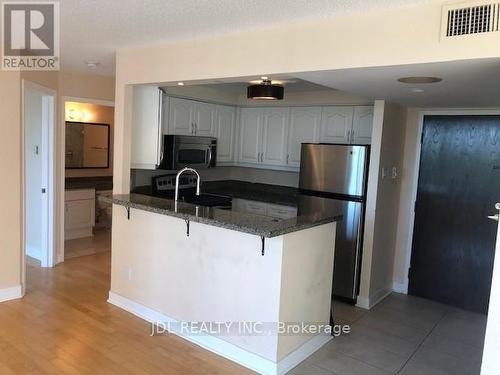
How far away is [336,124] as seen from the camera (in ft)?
15.4

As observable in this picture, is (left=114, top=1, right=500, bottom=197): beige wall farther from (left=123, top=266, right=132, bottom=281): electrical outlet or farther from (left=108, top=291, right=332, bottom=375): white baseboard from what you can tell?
(left=108, top=291, right=332, bottom=375): white baseboard

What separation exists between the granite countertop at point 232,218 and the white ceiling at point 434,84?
0.99 m

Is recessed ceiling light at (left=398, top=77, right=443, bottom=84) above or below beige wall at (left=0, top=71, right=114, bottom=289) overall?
above

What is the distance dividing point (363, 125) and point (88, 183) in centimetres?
435

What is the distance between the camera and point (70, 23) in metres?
2.91

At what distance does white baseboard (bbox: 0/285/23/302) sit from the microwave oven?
179 cm

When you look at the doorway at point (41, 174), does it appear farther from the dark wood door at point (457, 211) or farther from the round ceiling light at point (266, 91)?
the dark wood door at point (457, 211)

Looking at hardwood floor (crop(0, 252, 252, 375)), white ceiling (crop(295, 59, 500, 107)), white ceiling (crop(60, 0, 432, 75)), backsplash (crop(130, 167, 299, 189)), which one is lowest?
hardwood floor (crop(0, 252, 252, 375))

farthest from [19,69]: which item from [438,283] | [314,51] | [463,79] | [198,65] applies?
[438,283]

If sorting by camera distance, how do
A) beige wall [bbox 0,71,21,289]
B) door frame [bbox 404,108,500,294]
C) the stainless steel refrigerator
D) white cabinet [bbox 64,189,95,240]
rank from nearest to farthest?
beige wall [bbox 0,71,21,289]
the stainless steel refrigerator
door frame [bbox 404,108,500,294]
white cabinet [bbox 64,189,95,240]

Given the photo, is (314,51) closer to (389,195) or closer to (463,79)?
(463,79)

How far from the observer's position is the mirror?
675cm

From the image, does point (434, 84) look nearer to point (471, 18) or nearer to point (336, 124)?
point (471, 18)

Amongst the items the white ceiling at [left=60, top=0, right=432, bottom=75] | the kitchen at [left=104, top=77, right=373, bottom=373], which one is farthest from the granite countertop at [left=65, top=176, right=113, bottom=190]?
the white ceiling at [left=60, top=0, right=432, bottom=75]
